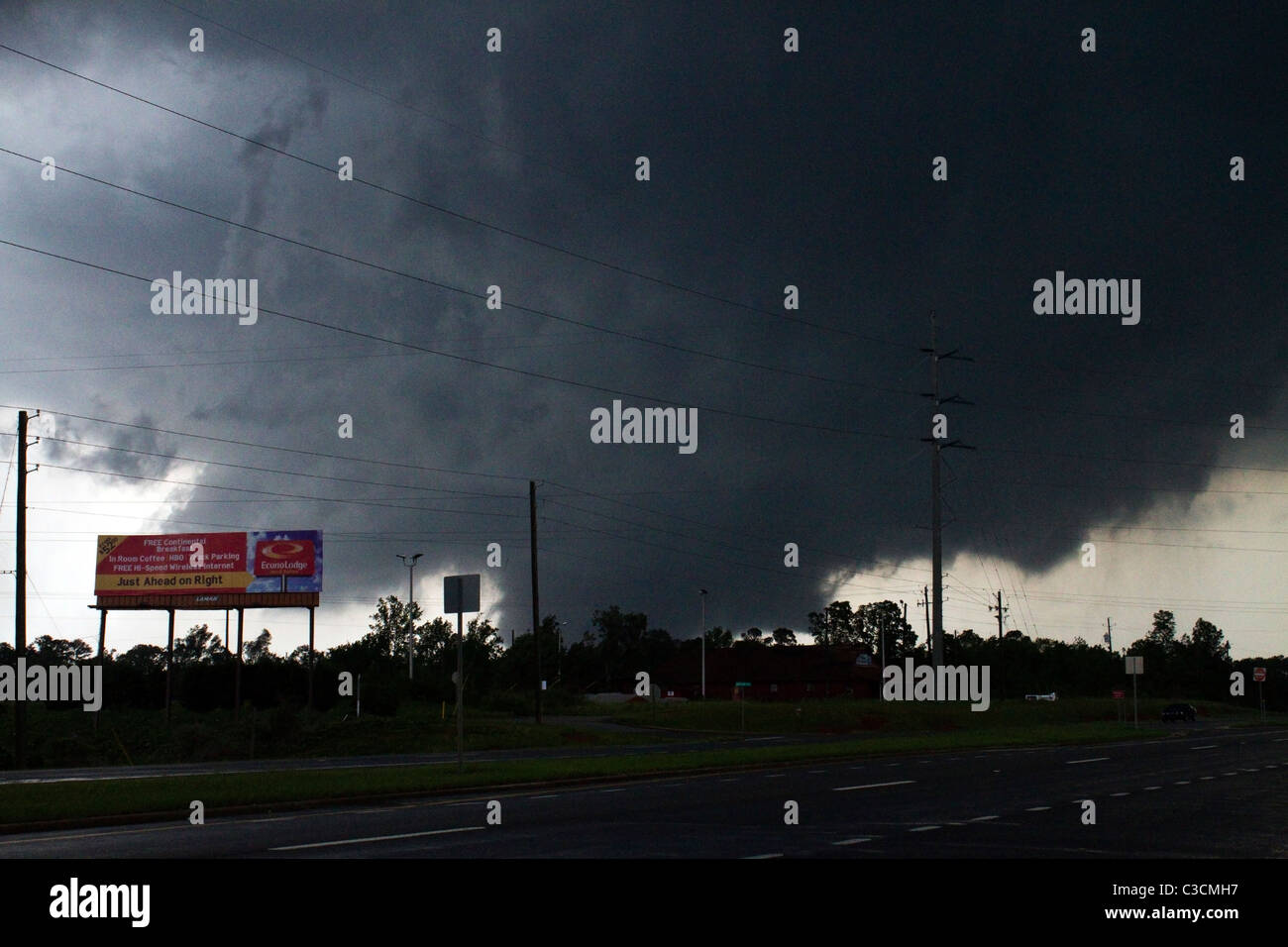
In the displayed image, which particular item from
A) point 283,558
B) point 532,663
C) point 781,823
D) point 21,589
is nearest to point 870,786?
point 781,823

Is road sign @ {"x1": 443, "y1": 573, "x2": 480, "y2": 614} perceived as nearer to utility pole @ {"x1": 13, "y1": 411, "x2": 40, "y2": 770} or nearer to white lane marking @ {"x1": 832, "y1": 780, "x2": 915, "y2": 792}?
white lane marking @ {"x1": 832, "y1": 780, "x2": 915, "y2": 792}

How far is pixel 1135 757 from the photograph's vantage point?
33.4 m

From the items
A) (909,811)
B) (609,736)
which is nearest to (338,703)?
(609,736)

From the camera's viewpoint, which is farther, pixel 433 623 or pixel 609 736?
pixel 433 623

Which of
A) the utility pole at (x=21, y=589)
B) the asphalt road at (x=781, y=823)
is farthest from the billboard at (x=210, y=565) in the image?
the asphalt road at (x=781, y=823)

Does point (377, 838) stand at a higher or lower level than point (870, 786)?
higher

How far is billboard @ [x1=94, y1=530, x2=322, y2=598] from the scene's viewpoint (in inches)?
2363

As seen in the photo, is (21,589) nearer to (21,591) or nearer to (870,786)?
(21,591)

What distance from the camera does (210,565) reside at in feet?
198
